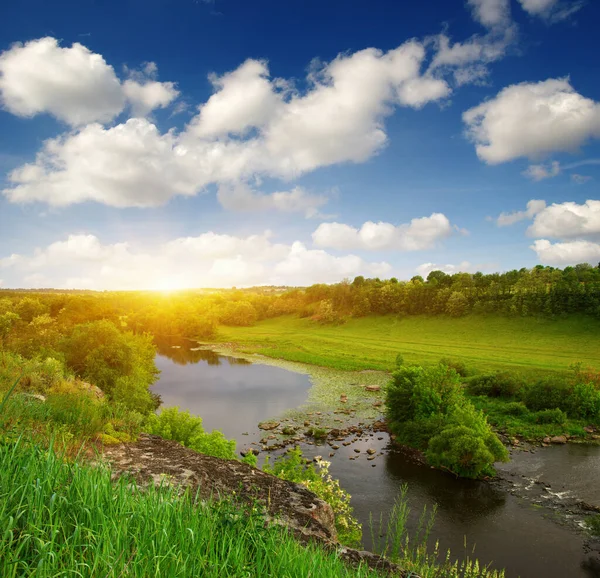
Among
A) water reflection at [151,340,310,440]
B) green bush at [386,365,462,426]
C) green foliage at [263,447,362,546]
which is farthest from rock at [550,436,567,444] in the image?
water reflection at [151,340,310,440]

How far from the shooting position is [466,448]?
2731cm

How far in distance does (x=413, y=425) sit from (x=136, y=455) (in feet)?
97.4

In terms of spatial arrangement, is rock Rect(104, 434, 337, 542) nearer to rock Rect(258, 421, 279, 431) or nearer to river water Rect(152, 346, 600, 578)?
river water Rect(152, 346, 600, 578)

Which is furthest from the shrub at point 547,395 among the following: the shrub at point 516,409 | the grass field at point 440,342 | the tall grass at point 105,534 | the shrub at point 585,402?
the tall grass at point 105,534

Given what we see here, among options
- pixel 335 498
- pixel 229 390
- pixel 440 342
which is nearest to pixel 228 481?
pixel 335 498

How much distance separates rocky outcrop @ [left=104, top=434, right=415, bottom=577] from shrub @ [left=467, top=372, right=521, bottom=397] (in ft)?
145

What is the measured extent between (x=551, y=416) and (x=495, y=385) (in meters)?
8.90

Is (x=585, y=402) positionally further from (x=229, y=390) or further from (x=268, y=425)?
(x=229, y=390)

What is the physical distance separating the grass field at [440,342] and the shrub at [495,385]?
311 inches

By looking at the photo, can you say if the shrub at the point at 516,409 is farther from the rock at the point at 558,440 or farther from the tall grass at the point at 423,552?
the tall grass at the point at 423,552

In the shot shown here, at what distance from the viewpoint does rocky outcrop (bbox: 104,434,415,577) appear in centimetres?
649

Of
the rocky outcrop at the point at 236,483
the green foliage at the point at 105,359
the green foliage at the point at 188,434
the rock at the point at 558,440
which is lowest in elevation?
the rock at the point at 558,440

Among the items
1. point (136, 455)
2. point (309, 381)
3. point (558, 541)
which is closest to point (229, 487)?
point (136, 455)

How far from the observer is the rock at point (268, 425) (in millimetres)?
38312
